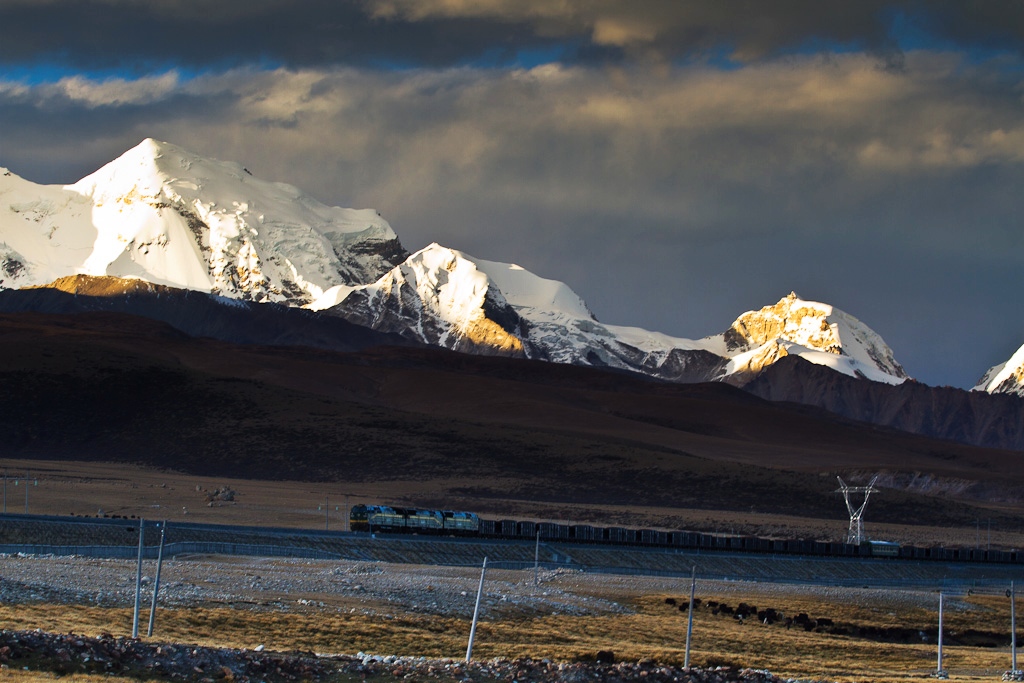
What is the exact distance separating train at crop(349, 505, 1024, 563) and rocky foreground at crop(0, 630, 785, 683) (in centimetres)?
5443

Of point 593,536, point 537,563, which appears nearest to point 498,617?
point 537,563

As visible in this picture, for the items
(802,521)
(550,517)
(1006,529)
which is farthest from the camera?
(1006,529)

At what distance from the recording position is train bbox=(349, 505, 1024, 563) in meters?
103

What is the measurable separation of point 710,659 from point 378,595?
16.7 m

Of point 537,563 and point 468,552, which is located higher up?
point 468,552

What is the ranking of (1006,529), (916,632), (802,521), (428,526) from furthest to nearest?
(1006,529), (802,521), (428,526), (916,632)

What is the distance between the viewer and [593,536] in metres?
112

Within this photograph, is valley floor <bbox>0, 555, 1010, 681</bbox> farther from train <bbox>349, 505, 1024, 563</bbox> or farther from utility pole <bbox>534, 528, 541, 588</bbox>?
train <bbox>349, 505, 1024, 563</bbox>

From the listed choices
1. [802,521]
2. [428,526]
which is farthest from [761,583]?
[802,521]

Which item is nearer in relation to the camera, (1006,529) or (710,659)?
(710,659)

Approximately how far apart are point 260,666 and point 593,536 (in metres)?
75.0

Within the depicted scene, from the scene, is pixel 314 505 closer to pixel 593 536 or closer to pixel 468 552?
pixel 593 536

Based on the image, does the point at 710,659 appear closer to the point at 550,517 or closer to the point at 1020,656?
the point at 1020,656

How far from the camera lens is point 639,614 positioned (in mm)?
73562
